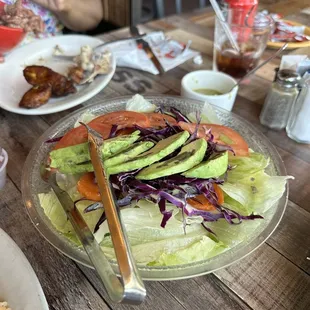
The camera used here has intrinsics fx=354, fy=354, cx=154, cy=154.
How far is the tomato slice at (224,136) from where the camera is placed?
74 cm

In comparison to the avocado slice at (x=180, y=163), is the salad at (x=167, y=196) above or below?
below

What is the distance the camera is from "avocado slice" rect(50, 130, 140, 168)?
0.64 meters

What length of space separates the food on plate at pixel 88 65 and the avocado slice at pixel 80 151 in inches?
20.0

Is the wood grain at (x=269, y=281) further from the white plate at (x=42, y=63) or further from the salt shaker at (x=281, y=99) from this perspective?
the white plate at (x=42, y=63)

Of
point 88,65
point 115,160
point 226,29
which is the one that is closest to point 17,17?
point 88,65

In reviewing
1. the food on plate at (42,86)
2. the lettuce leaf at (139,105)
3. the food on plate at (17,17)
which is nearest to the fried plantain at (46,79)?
the food on plate at (42,86)

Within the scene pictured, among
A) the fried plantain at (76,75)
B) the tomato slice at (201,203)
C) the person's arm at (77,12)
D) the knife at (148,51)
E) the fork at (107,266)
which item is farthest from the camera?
the person's arm at (77,12)

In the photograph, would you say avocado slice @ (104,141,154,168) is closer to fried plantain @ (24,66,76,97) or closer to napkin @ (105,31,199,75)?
fried plantain @ (24,66,76,97)

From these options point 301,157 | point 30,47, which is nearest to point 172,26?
point 30,47

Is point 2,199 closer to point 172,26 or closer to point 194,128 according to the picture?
point 194,128

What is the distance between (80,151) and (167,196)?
183 mm

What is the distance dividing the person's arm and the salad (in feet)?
3.45

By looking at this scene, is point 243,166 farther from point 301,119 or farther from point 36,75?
point 36,75

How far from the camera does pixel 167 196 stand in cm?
62
